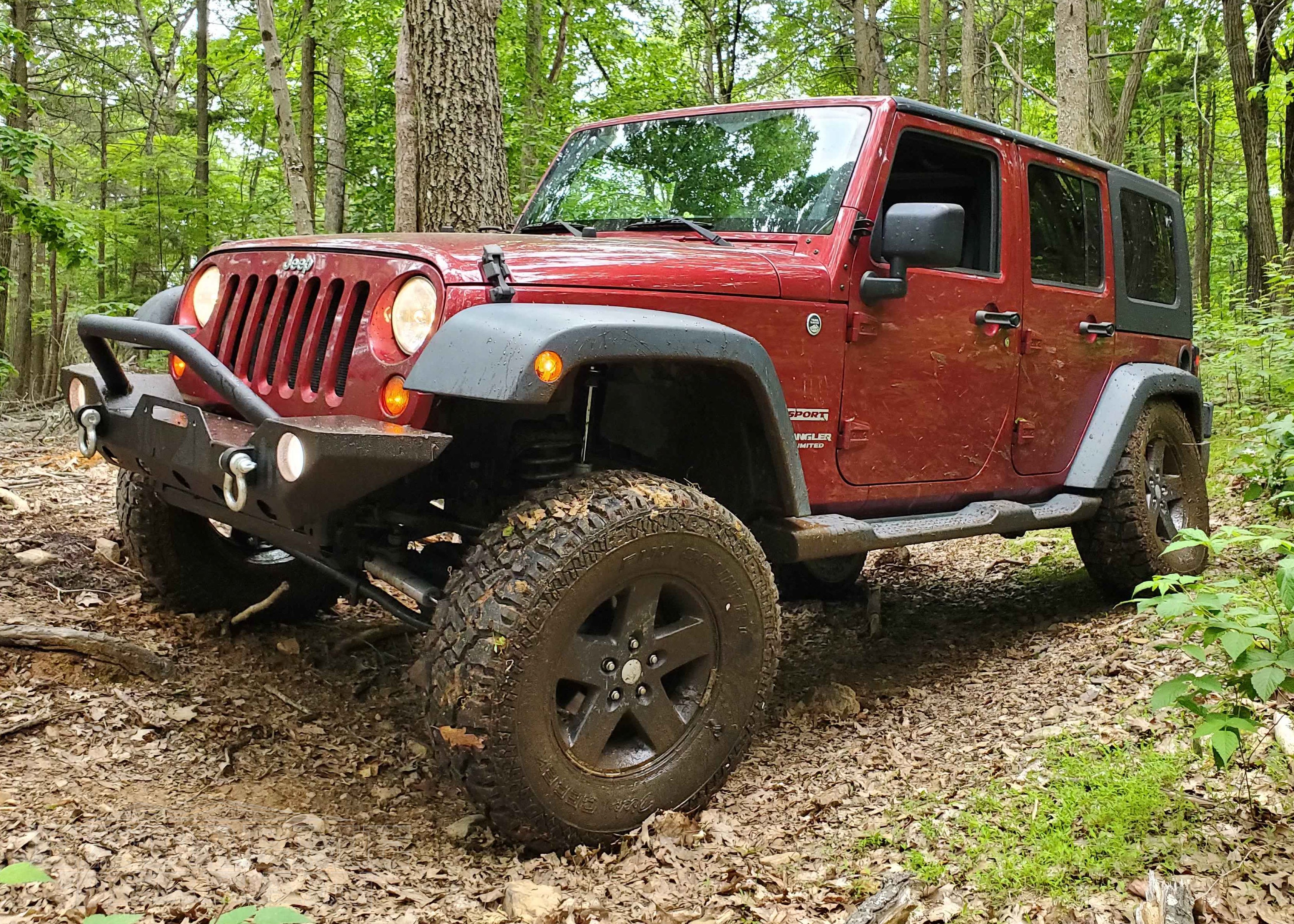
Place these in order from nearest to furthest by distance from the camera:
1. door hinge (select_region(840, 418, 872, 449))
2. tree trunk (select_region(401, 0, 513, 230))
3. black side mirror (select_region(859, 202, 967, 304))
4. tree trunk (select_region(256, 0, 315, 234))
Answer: black side mirror (select_region(859, 202, 967, 304))
door hinge (select_region(840, 418, 872, 449))
tree trunk (select_region(401, 0, 513, 230))
tree trunk (select_region(256, 0, 315, 234))

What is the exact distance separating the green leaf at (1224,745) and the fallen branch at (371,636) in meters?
2.78

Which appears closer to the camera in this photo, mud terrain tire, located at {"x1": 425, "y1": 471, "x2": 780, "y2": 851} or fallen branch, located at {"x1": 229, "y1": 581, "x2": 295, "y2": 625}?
mud terrain tire, located at {"x1": 425, "y1": 471, "x2": 780, "y2": 851}

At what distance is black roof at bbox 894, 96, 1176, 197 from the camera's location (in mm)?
3535

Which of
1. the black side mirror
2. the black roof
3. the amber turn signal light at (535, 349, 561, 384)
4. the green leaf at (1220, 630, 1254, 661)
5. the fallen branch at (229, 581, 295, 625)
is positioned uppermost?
the black roof

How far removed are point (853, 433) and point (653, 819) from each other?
1409 mm

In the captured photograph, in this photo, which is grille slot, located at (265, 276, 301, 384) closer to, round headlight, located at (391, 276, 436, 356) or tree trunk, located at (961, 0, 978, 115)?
round headlight, located at (391, 276, 436, 356)

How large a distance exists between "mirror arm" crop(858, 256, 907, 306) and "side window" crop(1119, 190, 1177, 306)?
6.09 feet

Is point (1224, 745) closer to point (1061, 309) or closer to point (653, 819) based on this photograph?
point (653, 819)

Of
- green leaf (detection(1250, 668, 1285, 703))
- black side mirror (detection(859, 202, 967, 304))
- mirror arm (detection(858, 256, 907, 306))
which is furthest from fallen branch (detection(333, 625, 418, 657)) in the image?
green leaf (detection(1250, 668, 1285, 703))

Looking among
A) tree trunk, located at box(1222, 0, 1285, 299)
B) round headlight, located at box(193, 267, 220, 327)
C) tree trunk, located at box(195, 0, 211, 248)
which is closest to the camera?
round headlight, located at box(193, 267, 220, 327)

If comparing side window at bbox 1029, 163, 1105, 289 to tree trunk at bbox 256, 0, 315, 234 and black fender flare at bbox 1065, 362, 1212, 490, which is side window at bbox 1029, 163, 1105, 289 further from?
tree trunk at bbox 256, 0, 315, 234

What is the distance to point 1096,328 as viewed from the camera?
4316 mm

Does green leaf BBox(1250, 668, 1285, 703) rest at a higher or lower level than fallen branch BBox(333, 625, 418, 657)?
higher

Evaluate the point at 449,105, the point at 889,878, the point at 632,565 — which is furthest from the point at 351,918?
the point at 449,105
